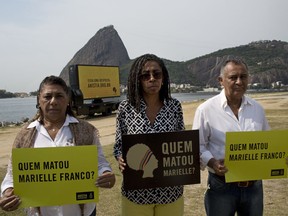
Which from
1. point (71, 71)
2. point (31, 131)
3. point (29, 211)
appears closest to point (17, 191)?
point (29, 211)

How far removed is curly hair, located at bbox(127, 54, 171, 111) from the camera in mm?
2773

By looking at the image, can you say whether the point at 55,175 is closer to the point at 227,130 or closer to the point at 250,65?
the point at 227,130

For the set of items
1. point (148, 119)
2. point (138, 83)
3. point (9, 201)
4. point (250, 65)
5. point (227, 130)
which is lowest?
point (9, 201)

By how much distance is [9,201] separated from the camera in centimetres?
233

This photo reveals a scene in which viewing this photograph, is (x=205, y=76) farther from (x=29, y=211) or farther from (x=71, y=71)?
(x=29, y=211)

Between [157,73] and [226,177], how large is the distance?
1.03 meters

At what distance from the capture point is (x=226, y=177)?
275 centimetres

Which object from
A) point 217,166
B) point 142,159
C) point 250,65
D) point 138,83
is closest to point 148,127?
point 142,159

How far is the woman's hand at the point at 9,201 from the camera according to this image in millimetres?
2292

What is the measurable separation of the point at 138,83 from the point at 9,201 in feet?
4.37

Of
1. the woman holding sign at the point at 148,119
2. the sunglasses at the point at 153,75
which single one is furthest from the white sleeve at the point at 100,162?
the sunglasses at the point at 153,75

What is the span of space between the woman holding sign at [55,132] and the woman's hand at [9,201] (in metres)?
0.06

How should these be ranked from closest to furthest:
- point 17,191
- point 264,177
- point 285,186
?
point 17,191, point 264,177, point 285,186

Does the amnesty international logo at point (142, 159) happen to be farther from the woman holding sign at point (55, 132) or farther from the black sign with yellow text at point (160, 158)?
the woman holding sign at point (55, 132)
